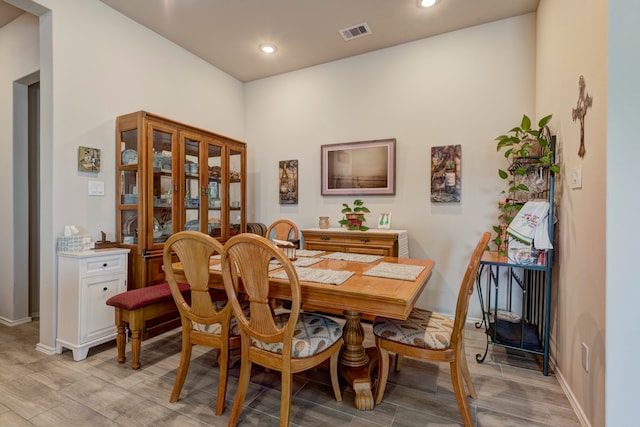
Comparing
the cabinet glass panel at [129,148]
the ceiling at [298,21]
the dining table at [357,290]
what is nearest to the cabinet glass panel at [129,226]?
the cabinet glass panel at [129,148]

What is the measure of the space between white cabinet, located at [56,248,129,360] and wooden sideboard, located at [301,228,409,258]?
194 centimetres

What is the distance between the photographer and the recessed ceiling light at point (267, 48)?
3494 millimetres

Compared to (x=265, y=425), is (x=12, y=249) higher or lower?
higher

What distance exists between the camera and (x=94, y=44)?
2682mm

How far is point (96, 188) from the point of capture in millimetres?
2678

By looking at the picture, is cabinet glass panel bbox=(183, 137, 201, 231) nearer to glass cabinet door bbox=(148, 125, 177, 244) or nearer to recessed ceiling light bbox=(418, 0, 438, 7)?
glass cabinet door bbox=(148, 125, 177, 244)

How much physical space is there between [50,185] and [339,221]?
2819 mm

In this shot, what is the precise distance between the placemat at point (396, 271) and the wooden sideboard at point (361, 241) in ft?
3.11

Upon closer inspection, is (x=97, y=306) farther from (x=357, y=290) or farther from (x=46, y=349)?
(x=357, y=290)

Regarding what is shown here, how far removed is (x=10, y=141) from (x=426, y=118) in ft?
14.3

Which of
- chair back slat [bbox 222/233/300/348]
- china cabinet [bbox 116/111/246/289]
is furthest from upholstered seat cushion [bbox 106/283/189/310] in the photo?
chair back slat [bbox 222/233/300/348]

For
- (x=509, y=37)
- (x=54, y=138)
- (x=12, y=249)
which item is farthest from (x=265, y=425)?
(x=509, y=37)

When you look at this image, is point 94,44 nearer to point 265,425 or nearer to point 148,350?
point 148,350

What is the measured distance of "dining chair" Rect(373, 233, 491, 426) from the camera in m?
1.51
